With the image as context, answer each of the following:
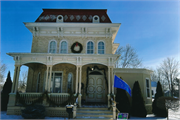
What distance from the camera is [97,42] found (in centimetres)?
1323

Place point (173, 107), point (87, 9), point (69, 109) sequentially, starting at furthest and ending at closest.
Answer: point (87, 9) → point (173, 107) → point (69, 109)

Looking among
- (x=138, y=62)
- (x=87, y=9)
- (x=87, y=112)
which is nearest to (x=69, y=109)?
(x=87, y=112)

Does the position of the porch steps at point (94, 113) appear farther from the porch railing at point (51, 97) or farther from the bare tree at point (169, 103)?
the bare tree at point (169, 103)

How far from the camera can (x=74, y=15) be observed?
46.2 ft

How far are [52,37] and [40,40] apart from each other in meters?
1.17

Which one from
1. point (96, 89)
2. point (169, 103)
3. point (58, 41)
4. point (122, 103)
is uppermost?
point (58, 41)

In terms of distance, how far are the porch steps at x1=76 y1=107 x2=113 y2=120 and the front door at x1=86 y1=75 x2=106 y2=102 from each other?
7.90 feet

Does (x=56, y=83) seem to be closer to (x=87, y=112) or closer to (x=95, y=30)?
(x=87, y=112)

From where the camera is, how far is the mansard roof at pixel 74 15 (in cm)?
1375

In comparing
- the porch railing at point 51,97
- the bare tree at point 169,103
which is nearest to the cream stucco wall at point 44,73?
the porch railing at point 51,97

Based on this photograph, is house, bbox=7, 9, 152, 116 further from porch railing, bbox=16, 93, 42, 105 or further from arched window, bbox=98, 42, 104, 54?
porch railing, bbox=16, 93, 42, 105

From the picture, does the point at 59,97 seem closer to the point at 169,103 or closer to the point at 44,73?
the point at 44,73

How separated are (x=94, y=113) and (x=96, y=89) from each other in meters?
3.19

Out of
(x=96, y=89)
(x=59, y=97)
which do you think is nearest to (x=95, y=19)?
(x=96, y=89)
